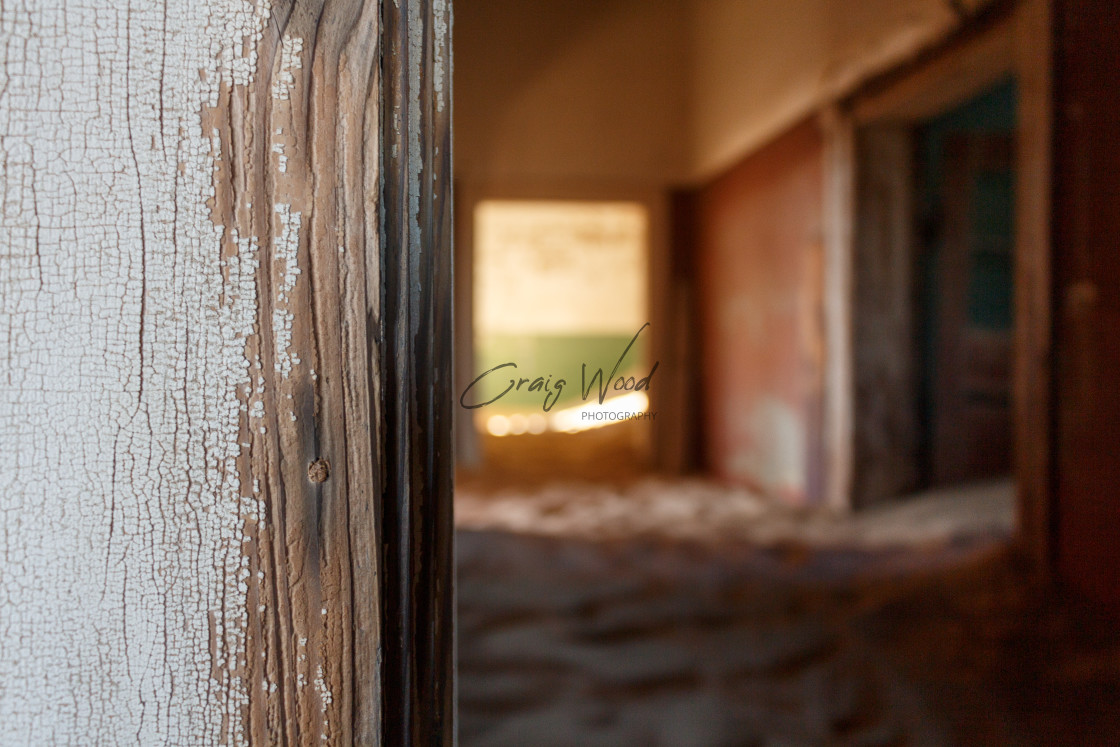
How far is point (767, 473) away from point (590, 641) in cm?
237

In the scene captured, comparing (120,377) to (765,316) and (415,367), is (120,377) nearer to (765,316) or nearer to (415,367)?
(415,367)

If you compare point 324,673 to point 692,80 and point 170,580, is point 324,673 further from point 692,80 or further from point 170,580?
point 692,80

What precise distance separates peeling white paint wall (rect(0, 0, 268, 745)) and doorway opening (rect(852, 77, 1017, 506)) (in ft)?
10.3

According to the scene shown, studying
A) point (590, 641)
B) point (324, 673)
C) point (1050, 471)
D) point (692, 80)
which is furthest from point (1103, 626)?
point (692, 80)

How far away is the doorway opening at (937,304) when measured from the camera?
Answer: 3160 mm

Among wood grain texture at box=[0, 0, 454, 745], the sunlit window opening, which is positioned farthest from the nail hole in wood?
the sunlit window opening

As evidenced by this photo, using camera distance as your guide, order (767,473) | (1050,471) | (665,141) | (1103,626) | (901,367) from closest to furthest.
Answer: (1103,626) → (1050,471) → (901,367) → (767,473) → (665,141)

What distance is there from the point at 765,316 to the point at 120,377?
3.69 meters

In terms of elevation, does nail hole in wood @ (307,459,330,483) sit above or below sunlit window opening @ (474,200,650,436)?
below

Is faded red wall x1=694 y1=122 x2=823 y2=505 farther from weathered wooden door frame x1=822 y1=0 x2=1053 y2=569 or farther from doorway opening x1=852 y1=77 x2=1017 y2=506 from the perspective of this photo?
weathered wooden door frame x1=822 y1=0 x2=1053 y2=569

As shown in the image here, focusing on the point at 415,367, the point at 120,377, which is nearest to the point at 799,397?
the point at 415,367

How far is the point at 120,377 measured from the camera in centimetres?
44

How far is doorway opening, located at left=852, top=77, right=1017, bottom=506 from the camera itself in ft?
10.4

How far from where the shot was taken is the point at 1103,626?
5.40 feet
